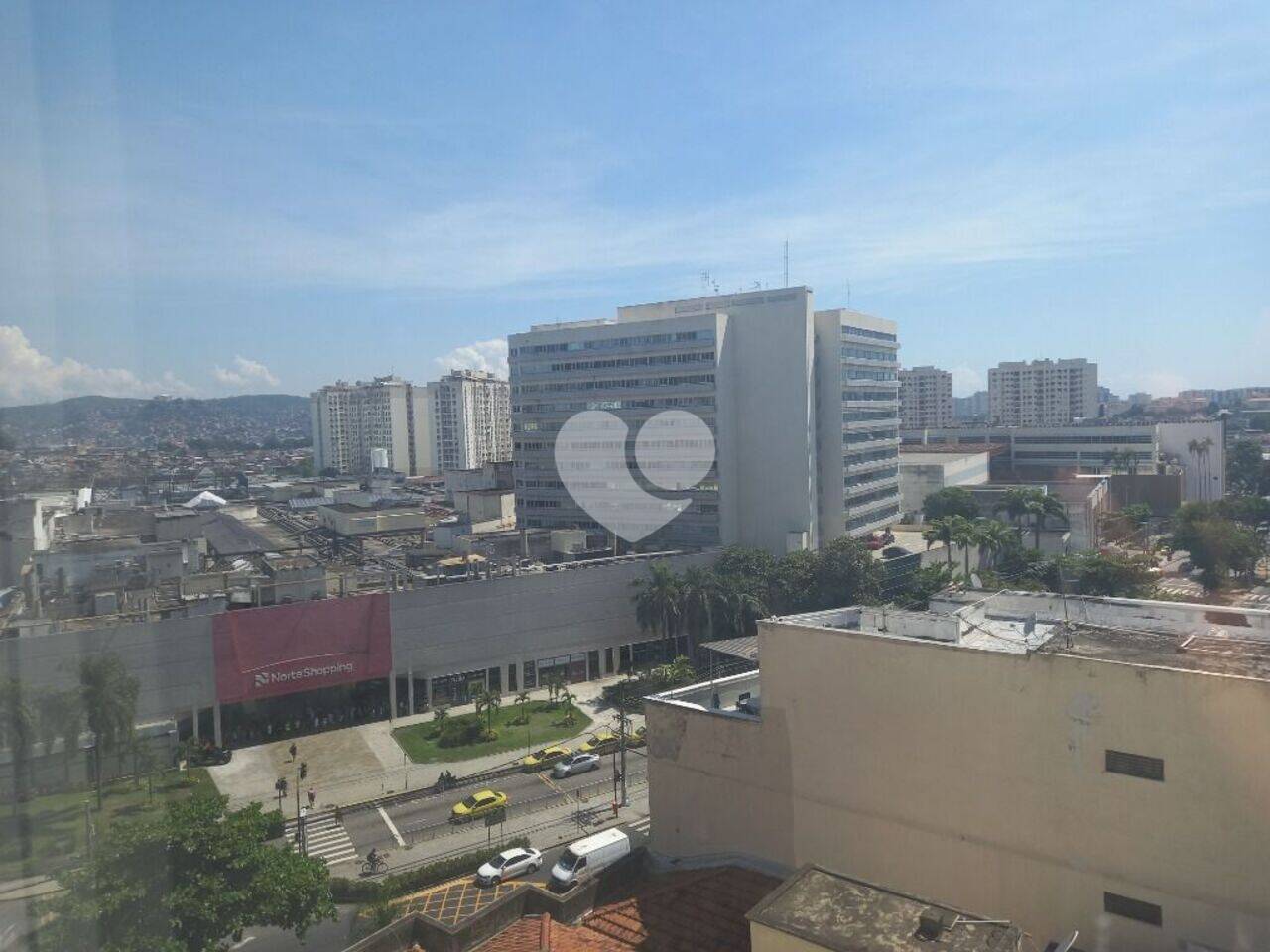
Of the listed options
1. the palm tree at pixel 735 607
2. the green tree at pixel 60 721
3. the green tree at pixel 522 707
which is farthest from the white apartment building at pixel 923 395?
the green tree at pixel 60 721

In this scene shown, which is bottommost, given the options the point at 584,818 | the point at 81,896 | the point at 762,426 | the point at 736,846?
the point at 584,818

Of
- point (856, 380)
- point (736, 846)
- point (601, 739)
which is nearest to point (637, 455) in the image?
point (856, 380)

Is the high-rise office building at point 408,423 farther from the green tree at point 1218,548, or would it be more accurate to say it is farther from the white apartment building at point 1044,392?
the green tree at point 1218,548

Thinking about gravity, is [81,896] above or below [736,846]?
above

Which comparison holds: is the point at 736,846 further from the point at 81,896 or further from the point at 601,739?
the point at 601,739

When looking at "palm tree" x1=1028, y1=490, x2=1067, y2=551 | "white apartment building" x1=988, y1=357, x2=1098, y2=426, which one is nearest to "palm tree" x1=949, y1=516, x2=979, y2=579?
"palm tree" x1=1028, y1=490, x2=1067, y2=551

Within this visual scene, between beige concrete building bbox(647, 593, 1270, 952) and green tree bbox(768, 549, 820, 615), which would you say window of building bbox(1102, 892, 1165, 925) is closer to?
beige concrete building bbox(647, 593, 1270, 952)
